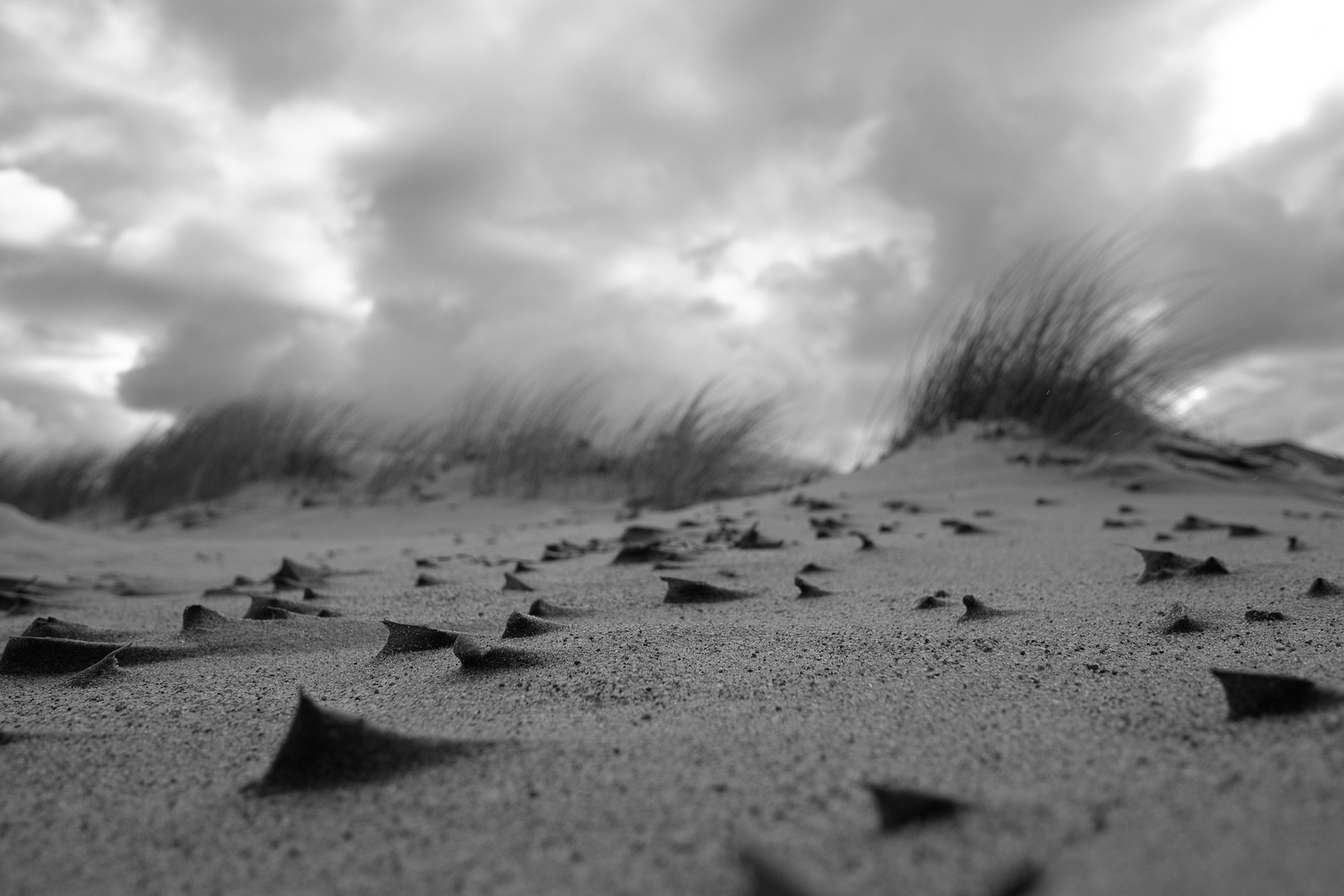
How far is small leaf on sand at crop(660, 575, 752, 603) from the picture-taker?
206 cm

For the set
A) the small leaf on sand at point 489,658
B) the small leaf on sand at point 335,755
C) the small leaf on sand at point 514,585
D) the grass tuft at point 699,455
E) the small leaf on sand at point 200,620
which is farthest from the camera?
the grass tuft at point 699,455

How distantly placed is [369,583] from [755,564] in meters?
1.10

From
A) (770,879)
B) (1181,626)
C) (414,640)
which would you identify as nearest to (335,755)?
(770,879)

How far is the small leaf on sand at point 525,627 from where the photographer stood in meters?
1.70

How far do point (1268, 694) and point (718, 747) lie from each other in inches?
22.0

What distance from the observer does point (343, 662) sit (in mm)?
1628

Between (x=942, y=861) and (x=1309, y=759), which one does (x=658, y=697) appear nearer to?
(x=942, y=861)

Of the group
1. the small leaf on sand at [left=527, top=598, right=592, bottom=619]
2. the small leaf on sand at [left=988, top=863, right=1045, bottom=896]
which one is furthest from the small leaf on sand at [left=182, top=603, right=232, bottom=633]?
the small leaf on sand at [left=988, top=863, right=1045, bottom=896]

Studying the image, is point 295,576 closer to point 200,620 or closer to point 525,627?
point 200,620

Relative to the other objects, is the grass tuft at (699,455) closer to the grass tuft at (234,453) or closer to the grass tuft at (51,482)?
the grass tuft at (234,453)

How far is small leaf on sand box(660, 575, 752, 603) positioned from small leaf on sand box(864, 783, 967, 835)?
1256mm

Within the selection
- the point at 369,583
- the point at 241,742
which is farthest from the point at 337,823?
the point at 369,583

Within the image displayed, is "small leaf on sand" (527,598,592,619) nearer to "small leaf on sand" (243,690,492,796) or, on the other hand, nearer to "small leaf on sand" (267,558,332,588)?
"small leaf on sand" (243,690,492,796)

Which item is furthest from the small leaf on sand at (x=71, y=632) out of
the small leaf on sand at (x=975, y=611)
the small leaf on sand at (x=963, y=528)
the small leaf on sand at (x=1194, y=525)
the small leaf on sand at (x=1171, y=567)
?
the small leaf on sand at (x=1194, y=525)
